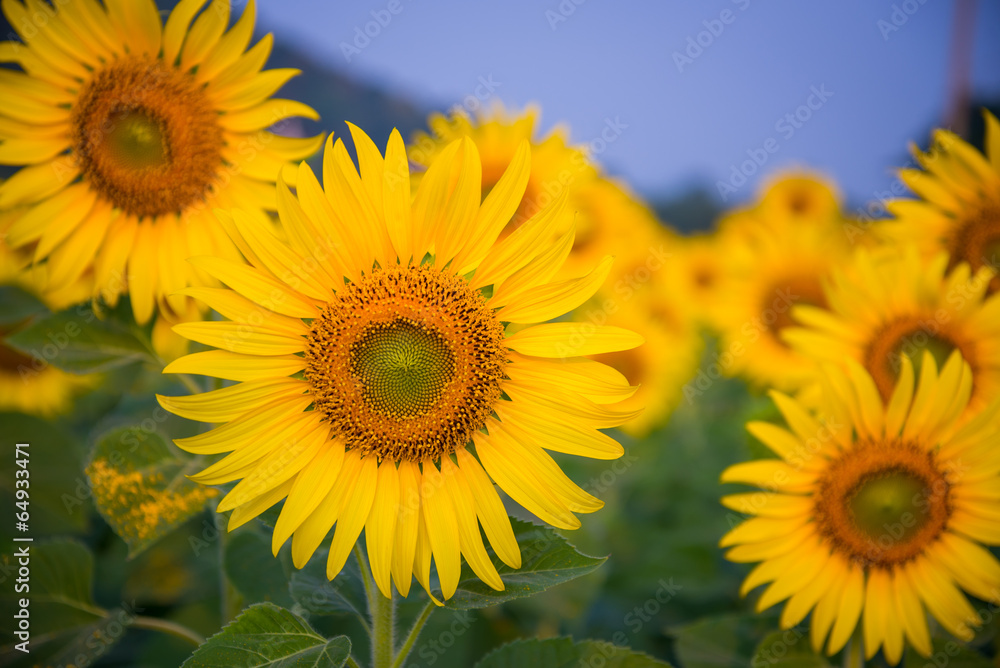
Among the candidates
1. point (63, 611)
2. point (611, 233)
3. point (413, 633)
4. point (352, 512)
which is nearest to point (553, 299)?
point (352, 512)

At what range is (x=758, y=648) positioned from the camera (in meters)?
2.12

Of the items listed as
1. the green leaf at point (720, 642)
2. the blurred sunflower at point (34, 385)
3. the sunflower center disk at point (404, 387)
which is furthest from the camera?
the blurred sunflower at point (34, 385)

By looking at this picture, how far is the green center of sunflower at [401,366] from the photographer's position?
5.58ft

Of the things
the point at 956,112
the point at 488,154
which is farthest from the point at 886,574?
the point at 956,112

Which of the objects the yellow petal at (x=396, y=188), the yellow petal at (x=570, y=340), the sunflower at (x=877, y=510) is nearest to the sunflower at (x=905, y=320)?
the sunflower at (x=877, y=510)

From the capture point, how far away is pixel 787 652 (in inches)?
86.3

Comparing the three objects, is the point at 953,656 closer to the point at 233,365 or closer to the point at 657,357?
the point at 233,365

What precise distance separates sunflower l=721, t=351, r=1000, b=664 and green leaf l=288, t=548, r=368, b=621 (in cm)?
112

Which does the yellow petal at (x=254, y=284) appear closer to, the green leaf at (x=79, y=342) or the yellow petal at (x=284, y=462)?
the yellow petal at (x=284, y=462)

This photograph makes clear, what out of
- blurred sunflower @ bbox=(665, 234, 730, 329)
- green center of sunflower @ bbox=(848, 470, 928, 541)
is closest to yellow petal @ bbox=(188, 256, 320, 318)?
green center of sunflower @ bbox=(848, 470, 928, 541)

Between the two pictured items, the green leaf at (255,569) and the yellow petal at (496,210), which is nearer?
the yellow petal at (496,210)

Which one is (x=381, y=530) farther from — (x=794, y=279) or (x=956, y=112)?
(x=956, y=112)

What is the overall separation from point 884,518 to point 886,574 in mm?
172

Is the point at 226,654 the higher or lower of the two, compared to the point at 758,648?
lower
